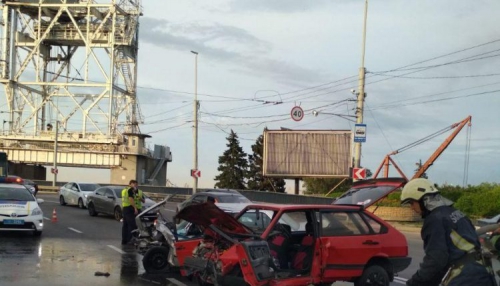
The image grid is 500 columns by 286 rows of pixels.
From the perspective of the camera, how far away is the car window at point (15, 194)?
1772 cm

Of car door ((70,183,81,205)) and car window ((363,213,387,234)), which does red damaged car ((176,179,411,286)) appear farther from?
car door ((70,183,81,205))

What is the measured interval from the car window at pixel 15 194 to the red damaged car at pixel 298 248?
10.1 metres

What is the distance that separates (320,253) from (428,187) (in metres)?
→ 4.30

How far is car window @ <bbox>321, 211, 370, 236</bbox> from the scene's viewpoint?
9242mm

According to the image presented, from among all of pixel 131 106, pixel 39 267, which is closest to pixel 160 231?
pixel 39 267

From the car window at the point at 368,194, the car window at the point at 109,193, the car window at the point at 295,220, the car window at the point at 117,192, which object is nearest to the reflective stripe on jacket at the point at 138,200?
the car window at the point at 368,194

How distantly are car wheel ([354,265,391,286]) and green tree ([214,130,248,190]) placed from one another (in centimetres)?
6907

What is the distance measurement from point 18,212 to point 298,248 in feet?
34.6

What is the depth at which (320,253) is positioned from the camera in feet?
29.2

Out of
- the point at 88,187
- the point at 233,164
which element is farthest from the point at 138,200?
the point at 233,164

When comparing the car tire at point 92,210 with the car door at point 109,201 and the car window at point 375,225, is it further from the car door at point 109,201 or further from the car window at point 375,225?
the car window at point 375,225

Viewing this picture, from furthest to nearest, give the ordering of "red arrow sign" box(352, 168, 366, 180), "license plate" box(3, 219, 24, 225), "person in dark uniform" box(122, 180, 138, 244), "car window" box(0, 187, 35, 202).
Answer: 1. "red arrow sign" box(352, 168, 366, 180)
2. "car window" box(0, 187, 35, 202)
3. "license plate" box(3, 219, 24, 225)
4. "person in dark uniform" box(122, 180, 138, 244)

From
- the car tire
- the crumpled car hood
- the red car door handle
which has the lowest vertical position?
the car tire

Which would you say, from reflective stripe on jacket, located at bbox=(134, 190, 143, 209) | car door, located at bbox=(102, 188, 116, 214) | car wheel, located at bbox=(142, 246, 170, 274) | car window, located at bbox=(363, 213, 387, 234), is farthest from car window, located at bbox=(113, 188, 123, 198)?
car window, located at bbox=(363, 213, 387, 234)
